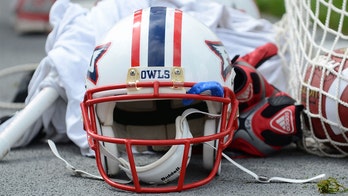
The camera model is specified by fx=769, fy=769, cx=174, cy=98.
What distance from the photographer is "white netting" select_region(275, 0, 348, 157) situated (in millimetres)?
2492

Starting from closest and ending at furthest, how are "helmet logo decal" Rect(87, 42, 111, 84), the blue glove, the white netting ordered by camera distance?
1. the blue glove
2. "helmet logo decal" Rect(87, 42, 111, 84)
3. the white netting

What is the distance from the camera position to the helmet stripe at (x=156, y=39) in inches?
82.3

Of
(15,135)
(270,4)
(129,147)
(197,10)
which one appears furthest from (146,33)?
(270,4)

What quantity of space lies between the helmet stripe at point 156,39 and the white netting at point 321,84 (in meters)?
0.65

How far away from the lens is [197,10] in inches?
119

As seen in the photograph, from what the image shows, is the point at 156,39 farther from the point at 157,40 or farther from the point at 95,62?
the point at 95,62

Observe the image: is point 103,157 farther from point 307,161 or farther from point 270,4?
point 270,4

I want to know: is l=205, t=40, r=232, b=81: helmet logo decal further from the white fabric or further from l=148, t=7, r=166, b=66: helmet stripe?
the white fabric

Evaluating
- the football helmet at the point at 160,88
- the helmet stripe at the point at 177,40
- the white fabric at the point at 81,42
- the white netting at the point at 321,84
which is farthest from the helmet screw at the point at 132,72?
the white netting at the point at 321,84

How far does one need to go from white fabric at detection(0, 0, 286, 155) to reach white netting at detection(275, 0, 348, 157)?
213 millimetres

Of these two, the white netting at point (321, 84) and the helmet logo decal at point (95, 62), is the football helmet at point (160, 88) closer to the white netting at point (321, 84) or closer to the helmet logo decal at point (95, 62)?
the helmet logo decal at point (95, 62)

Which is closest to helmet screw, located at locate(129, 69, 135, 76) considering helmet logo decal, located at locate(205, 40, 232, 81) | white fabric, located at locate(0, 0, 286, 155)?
helmet logo decal, located at locate(205, 40, 232, 81)

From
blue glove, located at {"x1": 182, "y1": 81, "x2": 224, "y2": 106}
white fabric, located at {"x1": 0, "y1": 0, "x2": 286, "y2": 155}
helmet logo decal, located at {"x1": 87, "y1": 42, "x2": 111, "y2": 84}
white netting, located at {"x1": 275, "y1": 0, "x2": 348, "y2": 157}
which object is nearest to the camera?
blue glove, located at {"x1": 182, "y1": 81, "x2": 224, "y2": 106}

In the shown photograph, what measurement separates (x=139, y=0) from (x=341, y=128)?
892 millimetres
